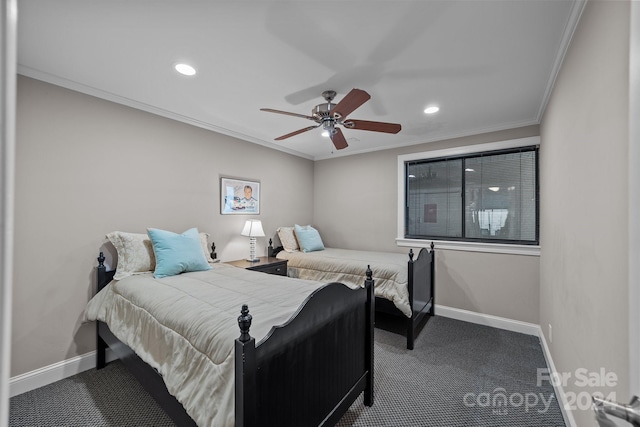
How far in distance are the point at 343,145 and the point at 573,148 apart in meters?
1.86

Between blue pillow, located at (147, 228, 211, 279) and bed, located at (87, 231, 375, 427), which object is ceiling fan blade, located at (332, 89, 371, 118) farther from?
blue pillow, located at (147, 228, 211, 279)

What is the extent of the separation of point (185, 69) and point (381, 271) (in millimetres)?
2696

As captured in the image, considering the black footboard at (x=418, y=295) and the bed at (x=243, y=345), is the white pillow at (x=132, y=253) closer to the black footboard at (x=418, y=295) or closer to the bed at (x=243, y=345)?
the bed at (x=243, y=345)

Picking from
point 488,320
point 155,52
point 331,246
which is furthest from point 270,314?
point 331,246

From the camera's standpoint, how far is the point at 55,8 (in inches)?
64.1

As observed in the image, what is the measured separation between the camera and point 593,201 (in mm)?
1405

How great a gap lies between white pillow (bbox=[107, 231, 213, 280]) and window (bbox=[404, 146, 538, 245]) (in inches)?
131

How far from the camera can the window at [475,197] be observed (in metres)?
3.44

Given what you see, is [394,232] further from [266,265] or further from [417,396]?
[417,396]

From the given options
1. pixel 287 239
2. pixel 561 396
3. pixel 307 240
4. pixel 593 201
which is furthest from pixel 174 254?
pixel 561 396

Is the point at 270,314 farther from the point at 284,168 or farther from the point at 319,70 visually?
the point at 284,168

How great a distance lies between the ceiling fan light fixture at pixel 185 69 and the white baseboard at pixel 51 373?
8.49ft

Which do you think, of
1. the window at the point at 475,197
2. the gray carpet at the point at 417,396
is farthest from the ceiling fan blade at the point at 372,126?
the gray carpet at the point at 417,396

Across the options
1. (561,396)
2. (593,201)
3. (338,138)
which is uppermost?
(338,138)
